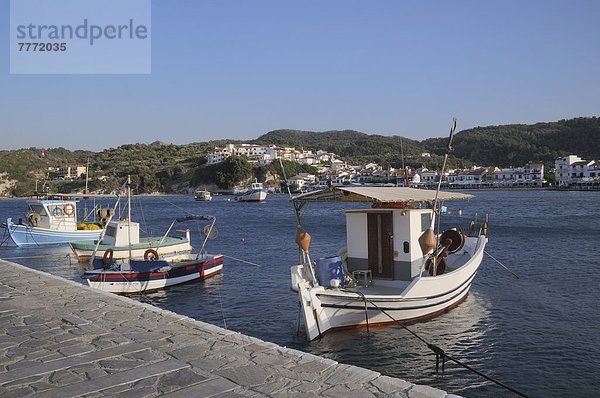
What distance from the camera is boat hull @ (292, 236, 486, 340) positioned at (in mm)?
11734

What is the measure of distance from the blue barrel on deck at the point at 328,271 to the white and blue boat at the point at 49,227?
2449cm

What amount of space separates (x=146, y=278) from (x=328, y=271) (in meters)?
7.84

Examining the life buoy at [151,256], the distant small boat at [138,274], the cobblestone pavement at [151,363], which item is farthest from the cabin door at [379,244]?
the life buoy at [151,256]

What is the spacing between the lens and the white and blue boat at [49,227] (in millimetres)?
33875

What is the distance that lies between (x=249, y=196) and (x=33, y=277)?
3687 inches

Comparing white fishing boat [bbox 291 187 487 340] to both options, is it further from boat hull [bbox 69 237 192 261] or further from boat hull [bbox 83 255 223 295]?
boat hull [bbox 69 237 192 261]

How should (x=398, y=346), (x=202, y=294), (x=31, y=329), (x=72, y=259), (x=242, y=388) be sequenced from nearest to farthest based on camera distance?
(x=242, y=388)
(x=31, y=329)
(x=398, y=346)
(x=202, y=294)
(x=72, y=259)

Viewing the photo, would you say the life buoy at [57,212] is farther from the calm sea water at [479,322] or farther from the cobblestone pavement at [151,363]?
the cobblestone pavement at [151,363]

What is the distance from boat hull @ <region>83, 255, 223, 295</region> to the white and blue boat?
627 inches

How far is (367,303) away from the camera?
12.0 meters

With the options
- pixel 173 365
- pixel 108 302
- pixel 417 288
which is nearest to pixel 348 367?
pixel 173 365

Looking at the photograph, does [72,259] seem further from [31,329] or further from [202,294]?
[31,329]

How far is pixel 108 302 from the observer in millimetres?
9367

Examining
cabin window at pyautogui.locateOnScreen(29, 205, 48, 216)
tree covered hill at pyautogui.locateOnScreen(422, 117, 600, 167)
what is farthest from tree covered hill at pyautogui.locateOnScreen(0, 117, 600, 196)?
cabin window at pyautogui.locateOnScreen(29, 205, 48, 216)
